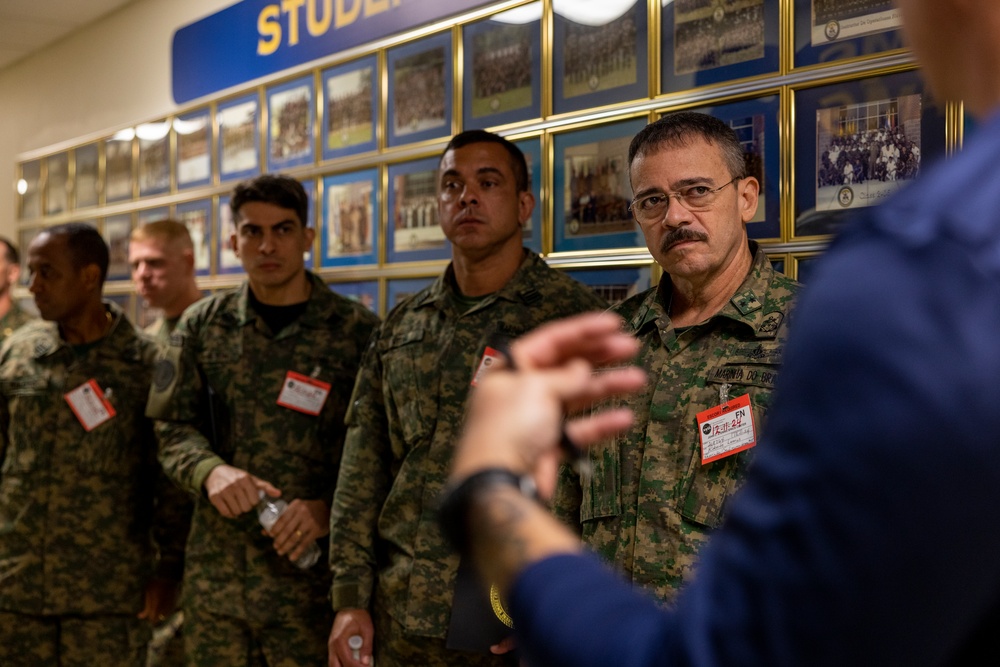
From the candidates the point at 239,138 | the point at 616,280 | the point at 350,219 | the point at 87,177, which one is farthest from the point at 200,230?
the point at 616,280

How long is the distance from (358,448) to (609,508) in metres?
0.95

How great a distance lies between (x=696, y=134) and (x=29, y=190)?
5.01 m

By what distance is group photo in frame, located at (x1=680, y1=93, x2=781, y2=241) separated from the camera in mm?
2234

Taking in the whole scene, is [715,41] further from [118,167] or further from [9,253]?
[9,253]

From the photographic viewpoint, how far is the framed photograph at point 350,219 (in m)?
3.49

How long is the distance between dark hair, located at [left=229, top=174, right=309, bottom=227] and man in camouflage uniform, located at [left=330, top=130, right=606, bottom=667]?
715 millimetres

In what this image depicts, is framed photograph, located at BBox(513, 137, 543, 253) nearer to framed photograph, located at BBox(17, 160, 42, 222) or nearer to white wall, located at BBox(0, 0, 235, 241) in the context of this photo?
white wall, located at BBox(0, 0, 235, 241)

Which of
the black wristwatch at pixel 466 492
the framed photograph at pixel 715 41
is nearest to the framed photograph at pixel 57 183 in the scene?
the framed photograph at pixel 715 41

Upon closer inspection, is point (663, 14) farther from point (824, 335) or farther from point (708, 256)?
point (824, 335)

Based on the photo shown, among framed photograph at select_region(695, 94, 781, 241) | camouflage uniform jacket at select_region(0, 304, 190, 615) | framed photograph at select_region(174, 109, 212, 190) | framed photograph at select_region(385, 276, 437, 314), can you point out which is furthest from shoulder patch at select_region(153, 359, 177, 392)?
framed photograph at select_region(695, 94, 781, 241)

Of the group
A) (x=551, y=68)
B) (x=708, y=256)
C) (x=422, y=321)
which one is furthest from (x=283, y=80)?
(x=708, y=256)

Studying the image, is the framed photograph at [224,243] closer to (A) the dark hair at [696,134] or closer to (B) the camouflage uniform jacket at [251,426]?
(B) the camouflage uniform jacket at [251,426]

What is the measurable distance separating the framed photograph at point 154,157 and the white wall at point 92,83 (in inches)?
3.0

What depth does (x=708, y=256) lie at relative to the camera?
6.28ft
